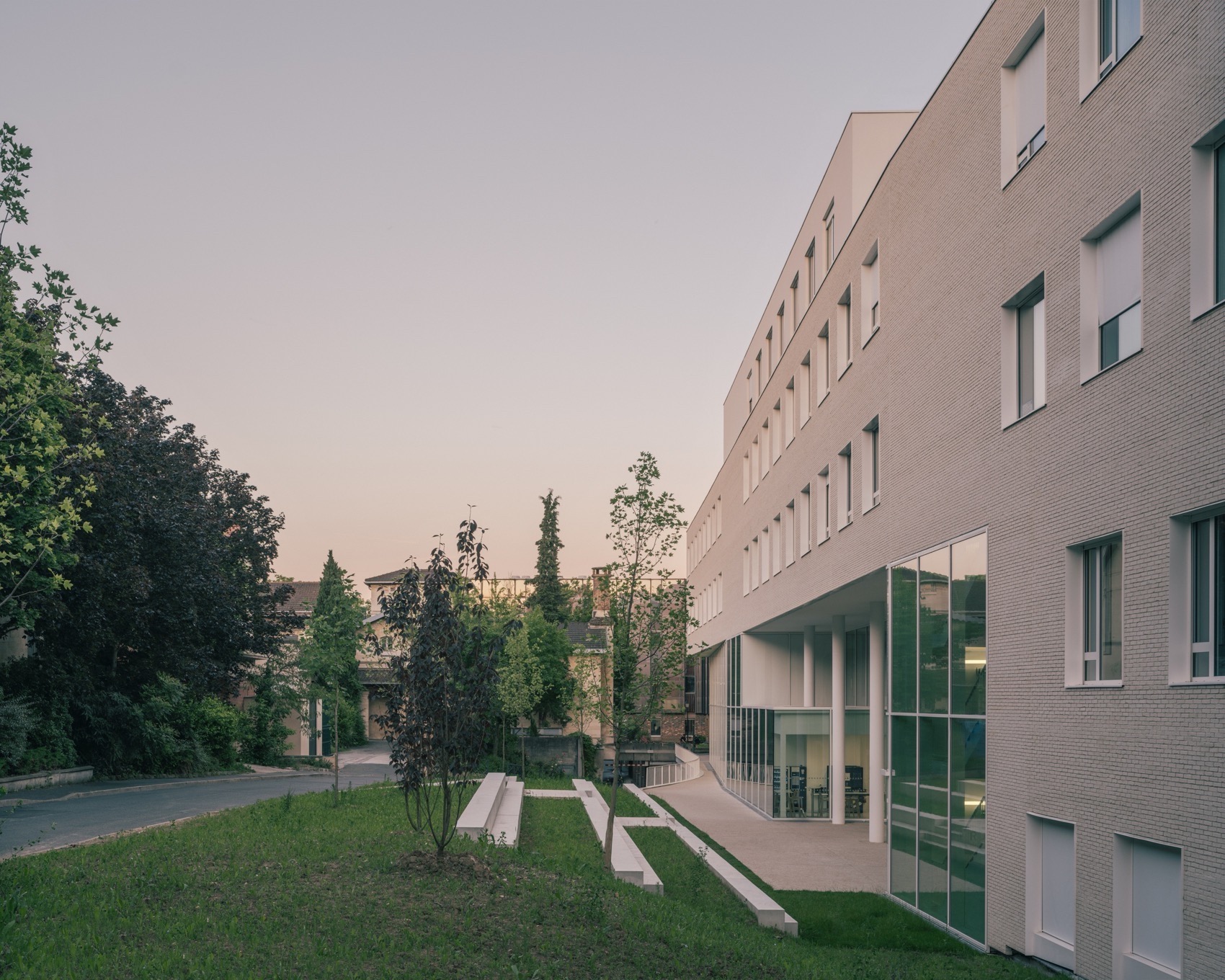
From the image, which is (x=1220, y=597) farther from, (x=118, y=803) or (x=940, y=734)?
(x=118, y=803)

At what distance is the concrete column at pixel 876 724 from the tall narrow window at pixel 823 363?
514 cm

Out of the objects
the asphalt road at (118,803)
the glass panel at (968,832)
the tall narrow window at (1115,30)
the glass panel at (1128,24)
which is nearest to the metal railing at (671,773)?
the asphalt road at (118,803)

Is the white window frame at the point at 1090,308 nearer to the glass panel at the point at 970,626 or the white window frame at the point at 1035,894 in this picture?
the glass panel at the point at 970,626

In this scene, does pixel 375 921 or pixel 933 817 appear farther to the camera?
pixel 933 817

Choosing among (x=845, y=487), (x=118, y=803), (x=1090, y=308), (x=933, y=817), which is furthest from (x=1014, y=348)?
(x=118, y=803)

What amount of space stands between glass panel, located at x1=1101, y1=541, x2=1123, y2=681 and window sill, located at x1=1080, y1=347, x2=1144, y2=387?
170 cm

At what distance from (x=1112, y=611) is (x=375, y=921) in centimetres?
780

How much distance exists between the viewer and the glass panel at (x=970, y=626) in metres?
14.4

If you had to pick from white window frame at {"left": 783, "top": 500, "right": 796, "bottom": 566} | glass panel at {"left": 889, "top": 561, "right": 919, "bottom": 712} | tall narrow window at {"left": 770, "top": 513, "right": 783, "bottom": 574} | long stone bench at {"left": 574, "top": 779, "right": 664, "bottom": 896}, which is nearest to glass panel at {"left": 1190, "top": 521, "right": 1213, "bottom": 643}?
long stone bench at {"left": 574, "top": 779, "right": 664, "bottom": 896}

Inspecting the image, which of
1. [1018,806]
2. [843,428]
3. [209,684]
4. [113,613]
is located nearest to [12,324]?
[1018,806]

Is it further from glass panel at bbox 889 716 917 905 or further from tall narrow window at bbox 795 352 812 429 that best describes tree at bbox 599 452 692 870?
tall narrow window at bbox 795 352 812 429

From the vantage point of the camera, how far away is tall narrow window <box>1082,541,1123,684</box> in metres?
11.1

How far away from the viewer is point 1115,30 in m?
11.3

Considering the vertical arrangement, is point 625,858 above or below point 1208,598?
below
